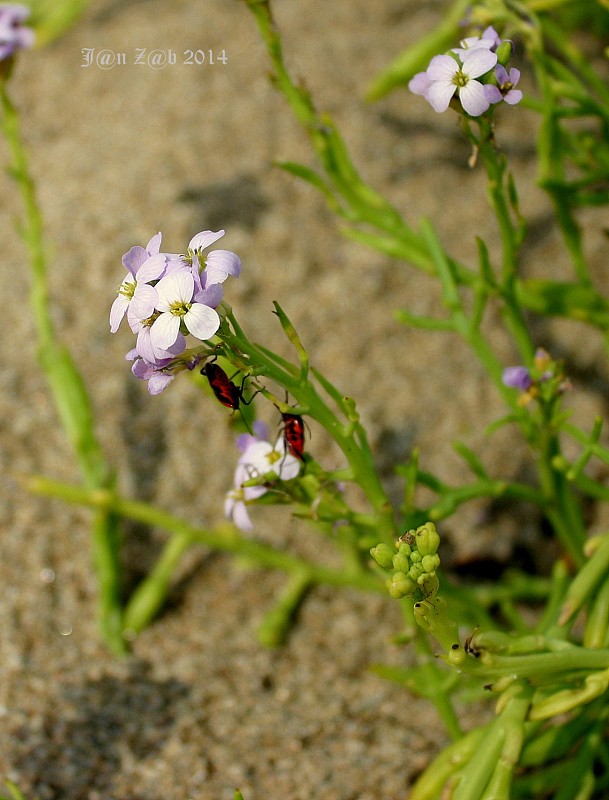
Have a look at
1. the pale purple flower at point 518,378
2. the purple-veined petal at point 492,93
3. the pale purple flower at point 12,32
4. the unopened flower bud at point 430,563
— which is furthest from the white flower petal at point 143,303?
the pale purple flower at point 12,32

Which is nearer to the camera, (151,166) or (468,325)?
(468,325)

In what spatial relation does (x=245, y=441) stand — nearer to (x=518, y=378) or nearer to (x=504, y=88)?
(x=518, y=378)

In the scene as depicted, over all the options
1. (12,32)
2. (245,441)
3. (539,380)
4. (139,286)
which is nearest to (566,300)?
(539,380)

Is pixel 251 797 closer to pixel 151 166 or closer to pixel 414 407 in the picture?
pixel 414 407

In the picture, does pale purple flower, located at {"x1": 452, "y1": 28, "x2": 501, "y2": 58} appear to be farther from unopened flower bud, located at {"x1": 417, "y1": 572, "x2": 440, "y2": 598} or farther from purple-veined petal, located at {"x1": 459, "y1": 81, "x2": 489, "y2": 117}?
unopened flower bud, located at {"x1": 417, "y1": 572, "x2": 440, "y2": 598}

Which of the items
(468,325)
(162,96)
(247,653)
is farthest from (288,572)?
(162,96)

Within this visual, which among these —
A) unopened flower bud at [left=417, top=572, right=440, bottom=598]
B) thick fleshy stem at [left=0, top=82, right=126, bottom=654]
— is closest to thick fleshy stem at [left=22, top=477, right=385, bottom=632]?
thick fleshy stem at [left=0, top=82, right=126, bottom=654]

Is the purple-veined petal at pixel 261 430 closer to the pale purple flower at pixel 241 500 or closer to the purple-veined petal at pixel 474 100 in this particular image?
the pale purple flower at pixel 241 500
